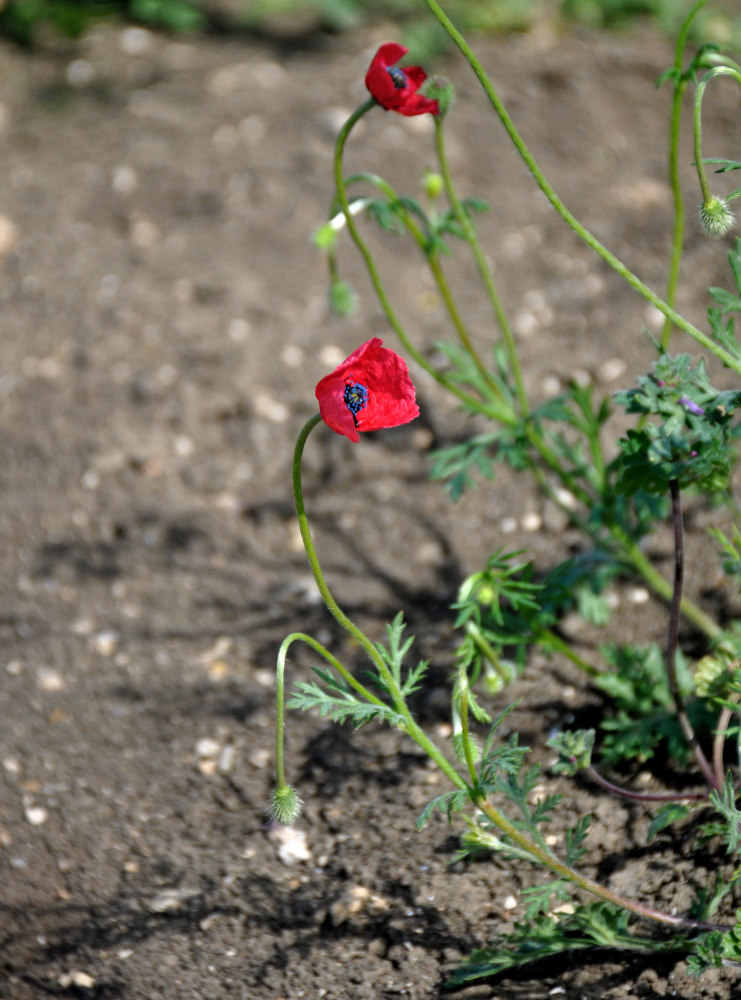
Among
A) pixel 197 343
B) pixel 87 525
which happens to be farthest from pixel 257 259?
pixel 87 525

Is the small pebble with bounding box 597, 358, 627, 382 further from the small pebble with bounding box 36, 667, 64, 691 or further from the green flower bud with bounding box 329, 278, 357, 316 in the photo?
the small pebble with bounding box 36, 667, 64, 691

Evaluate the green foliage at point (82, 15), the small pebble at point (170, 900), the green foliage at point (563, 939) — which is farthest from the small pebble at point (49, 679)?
the green foliage at point (82, 15)

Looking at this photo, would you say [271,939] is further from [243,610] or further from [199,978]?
[243,610]

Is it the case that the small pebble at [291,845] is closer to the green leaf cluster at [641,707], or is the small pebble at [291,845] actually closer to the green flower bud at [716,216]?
the green leaf cluster at [641,707]

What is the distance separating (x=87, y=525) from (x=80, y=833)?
3.23ft

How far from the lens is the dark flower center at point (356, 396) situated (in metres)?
1.51

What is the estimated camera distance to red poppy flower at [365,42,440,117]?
1901mm

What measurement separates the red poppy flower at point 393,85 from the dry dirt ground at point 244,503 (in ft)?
4.10

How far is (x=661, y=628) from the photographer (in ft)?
8.27

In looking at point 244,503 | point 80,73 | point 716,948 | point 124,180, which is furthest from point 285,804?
point 80,73

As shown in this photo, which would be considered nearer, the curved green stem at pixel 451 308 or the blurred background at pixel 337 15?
the curved green stem at pixel 451 308

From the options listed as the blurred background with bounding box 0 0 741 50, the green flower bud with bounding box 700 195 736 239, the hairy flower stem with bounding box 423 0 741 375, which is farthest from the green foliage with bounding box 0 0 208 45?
the green flower bud with bounding box 700 195 736 239

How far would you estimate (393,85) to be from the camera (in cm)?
191

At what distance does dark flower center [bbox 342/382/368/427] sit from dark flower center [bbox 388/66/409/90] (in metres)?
0.72
